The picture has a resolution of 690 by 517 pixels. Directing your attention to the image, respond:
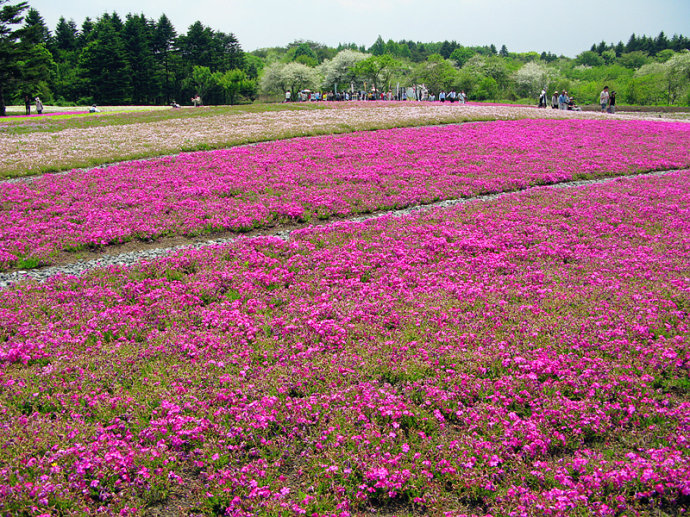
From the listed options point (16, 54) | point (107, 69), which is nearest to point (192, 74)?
point (107, 69)

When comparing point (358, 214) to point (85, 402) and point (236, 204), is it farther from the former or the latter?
point (85, 402)

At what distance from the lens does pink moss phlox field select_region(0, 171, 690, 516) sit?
5695mm

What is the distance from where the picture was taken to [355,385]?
7586 mm

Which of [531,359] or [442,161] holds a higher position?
[442,161]

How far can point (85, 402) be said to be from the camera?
7.26 meters

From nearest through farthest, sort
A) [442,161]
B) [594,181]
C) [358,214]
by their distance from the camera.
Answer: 1. [358,214]
2. [594,181]
3. [442,161]

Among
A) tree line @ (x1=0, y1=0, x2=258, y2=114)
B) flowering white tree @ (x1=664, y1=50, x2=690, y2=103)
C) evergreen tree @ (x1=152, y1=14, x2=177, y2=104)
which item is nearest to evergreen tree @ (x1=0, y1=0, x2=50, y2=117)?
tree line @ (x1=0, y1=0, x2=258, y2=114)

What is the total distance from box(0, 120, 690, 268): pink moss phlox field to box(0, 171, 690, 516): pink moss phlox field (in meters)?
3.98

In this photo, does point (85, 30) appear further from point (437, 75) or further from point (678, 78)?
point (678, 78)

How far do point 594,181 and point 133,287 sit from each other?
20.6 metres

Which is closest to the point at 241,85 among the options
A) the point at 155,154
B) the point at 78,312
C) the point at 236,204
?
the point at 155,154

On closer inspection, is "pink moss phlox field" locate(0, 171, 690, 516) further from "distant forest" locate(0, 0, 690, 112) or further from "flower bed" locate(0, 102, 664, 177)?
"distant forest" locate(0, 0, 690, 112)

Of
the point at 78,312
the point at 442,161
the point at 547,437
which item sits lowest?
the point at 547,437

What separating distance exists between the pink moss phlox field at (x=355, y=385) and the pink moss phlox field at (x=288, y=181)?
3.98 meters
